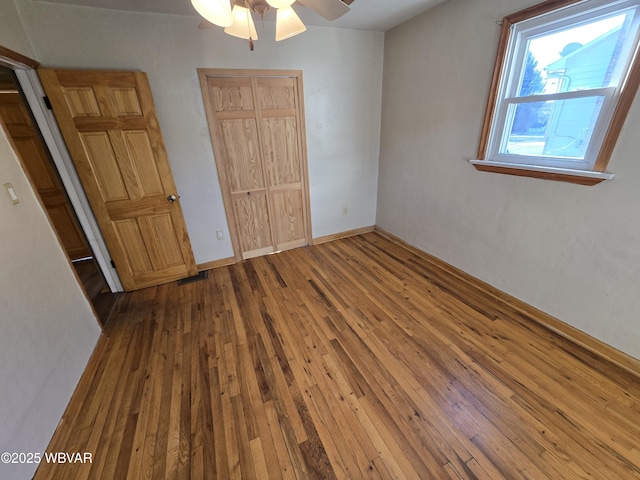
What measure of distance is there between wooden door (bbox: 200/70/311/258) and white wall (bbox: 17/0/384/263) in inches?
4.7

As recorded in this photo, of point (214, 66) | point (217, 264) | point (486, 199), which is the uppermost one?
point (214, 66)

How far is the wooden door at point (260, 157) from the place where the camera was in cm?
264

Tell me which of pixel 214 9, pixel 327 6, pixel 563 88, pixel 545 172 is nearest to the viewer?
pixel 214 9

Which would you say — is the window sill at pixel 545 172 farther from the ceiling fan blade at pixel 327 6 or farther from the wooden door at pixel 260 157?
the wooden door at pixel 260 157

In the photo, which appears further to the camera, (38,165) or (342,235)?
(342,235)

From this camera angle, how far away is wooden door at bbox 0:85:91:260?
2740 mm

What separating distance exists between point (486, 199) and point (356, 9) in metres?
2.10

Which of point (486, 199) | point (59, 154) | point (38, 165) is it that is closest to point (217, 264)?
point (59, 154)

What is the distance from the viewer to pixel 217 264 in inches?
121

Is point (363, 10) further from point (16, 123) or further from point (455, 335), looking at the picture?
point (16, 123)

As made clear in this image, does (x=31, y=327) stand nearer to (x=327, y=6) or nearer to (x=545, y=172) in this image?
(x=327, y=6)

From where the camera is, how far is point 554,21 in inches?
66.2

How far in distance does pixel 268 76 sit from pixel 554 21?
2.34 meters

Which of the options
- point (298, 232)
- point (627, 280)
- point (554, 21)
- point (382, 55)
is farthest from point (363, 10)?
point (627, 280)
